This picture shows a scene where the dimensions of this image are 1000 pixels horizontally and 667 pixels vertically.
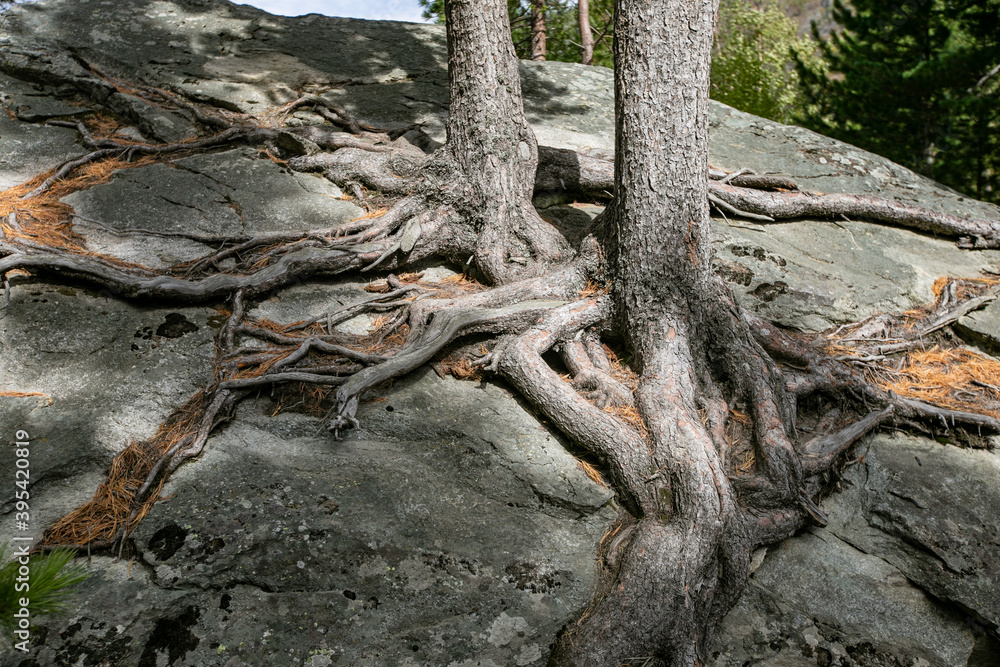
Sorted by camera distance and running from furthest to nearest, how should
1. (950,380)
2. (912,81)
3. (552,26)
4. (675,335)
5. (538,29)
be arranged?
(552,26)
(538,29)
(912,81)
(950,380)
(675,335)

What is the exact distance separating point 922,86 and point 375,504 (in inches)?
493

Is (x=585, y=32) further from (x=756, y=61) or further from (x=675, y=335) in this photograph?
(x=675, y=335)

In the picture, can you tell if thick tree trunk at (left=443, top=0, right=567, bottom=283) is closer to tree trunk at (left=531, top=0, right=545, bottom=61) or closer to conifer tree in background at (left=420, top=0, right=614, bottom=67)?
conifer tree in background at (left=420, top=0, right=614, bottom=67)

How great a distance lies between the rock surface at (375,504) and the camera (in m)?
2.73

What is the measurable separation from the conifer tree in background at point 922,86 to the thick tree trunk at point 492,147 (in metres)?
8.60

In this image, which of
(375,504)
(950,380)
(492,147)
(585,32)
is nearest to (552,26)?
(585,32)

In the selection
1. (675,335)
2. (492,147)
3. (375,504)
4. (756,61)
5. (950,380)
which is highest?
(756,61)

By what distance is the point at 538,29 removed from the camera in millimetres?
12258

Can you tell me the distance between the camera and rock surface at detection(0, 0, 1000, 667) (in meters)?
2.73

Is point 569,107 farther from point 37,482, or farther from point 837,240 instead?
point 37,482

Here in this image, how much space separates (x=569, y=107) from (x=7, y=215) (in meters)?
5.55

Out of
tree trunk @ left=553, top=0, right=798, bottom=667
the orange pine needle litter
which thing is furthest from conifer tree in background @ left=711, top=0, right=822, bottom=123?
tree trunk @ left=553, top=0, right=798, bottom=667

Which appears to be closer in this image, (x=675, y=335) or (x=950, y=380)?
(x=675, y=335)

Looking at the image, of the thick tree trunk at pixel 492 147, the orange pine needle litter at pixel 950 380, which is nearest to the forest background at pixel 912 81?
the orange pine needle litter at pixel 950 380
